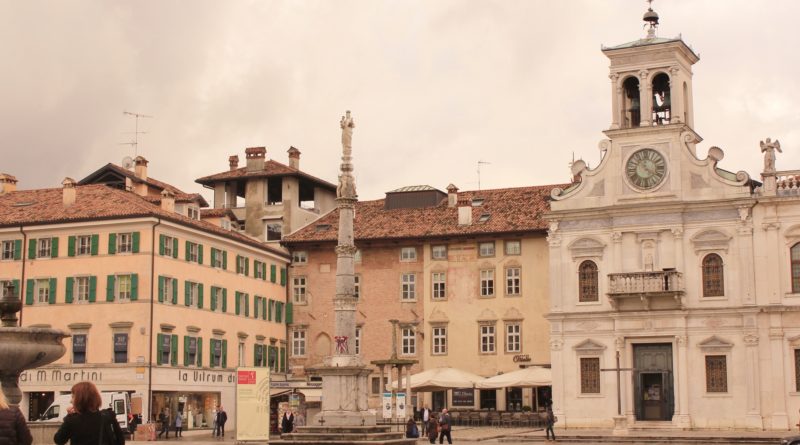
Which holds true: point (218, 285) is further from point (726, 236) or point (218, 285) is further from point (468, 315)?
point (726, 236)

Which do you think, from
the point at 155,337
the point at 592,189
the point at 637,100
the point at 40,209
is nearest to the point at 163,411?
the point at 155,337

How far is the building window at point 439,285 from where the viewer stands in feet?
218

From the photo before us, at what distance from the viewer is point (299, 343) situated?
69562 mm

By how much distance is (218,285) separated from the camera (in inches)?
2448

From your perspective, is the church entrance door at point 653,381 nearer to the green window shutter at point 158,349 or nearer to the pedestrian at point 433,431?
the pedestrian at point 433,431

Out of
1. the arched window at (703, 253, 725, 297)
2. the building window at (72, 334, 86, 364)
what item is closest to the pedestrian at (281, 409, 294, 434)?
the building window at (72, 334, 86, 364)

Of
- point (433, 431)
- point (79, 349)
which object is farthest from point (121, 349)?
point (433, 431)

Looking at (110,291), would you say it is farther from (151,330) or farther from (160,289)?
(151,330)

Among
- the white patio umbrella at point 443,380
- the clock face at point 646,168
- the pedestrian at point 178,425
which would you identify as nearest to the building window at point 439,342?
the white patio umbrella at point 443,380

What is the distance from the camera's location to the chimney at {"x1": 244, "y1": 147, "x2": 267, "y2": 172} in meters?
73.1

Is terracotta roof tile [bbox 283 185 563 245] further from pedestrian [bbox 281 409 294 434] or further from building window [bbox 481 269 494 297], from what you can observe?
Result: pedestrian [bbox 281 409 294 434]

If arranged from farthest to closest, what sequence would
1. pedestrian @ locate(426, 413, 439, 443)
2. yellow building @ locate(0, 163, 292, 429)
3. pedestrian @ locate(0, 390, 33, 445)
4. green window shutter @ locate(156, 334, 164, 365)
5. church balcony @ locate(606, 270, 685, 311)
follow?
green window shutter @ locate(156, 334, 164, 365) → yellow building @ locate(0, 163, 292, 429) → church balcony @ locate(606, 270, 685, 311) → pedestrian @ locate(426, 413, 439, 443) → pedestrian @ locate(0, 390, 33, 445)

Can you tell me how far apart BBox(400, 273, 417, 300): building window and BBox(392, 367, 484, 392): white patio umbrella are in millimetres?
7826

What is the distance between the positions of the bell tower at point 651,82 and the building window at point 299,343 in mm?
23433
